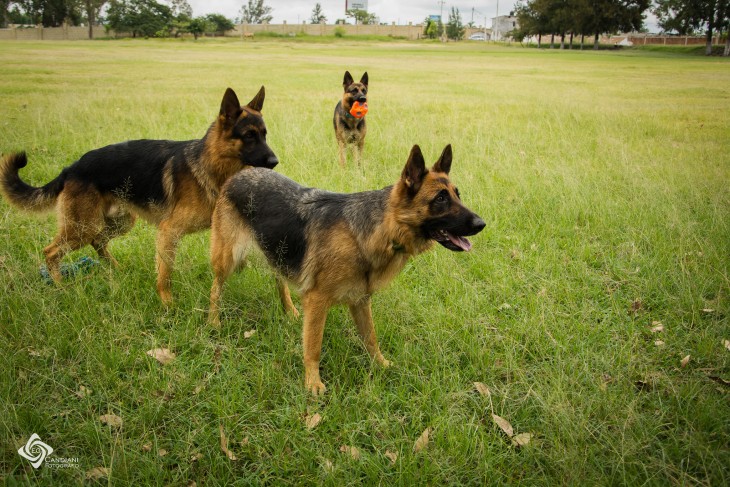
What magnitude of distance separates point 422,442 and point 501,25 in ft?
537

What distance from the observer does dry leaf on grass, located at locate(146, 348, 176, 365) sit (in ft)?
10.9

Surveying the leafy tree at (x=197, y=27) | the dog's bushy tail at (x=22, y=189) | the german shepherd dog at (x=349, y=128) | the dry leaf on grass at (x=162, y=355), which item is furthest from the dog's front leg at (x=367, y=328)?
the leafy tree at (x=197, y=27)

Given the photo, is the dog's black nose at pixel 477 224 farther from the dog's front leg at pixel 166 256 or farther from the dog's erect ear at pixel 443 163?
the dog's front leg at pixel 166 256

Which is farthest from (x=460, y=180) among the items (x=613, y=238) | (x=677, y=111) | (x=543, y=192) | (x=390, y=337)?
(x=677, y=111)

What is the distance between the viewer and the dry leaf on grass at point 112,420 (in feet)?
9.02

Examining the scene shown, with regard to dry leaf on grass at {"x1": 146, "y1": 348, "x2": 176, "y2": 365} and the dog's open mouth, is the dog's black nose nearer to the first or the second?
the dog's open mouth

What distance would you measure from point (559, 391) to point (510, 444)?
0.49 meters

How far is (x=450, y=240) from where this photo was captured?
3143 mm

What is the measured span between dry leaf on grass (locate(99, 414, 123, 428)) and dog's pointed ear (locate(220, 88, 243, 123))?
117 inches

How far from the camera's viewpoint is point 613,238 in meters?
5.46

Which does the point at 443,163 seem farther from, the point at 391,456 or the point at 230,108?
the point at 230,108

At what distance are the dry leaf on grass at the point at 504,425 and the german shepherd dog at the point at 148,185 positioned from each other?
3.19 m

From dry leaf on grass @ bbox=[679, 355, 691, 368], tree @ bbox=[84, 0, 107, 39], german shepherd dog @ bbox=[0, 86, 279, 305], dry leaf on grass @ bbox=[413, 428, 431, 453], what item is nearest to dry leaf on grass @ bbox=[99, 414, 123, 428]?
german shepherd dog @ bbox=[0, 86, 279, 305]

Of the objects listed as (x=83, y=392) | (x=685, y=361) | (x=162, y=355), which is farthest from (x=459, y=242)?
(x=83, y=392)
